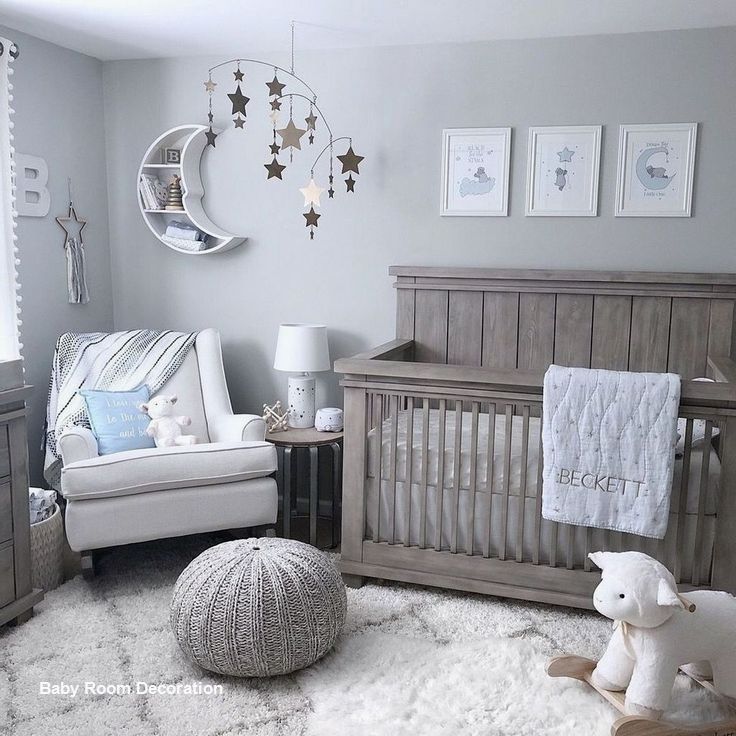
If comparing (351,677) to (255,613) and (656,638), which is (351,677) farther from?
(656,638)

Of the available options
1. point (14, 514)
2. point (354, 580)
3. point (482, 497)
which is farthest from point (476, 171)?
point (14, 514)

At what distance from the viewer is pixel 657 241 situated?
319 cm

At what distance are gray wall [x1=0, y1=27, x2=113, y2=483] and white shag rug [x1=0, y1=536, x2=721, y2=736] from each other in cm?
120

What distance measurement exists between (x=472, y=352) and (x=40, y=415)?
1932 millimetres

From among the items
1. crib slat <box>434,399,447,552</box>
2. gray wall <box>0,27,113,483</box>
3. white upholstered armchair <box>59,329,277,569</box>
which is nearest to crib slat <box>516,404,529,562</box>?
crib slat <box>434,399,447,552</box>

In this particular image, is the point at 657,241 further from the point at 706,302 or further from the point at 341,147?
the point at 341,147

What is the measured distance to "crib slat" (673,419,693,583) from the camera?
2355mm

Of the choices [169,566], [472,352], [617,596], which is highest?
[472,352]

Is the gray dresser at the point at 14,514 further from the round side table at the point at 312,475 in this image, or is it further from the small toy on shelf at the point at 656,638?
the small toy on shelf at the point at 656,638

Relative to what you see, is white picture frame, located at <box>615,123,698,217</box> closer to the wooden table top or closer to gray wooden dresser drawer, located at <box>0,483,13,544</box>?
the wooden table top

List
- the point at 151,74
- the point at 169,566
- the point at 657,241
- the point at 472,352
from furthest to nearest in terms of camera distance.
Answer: the point at 151,74 → the point at 472,352 → the point at 657,241 → the point at 169,566

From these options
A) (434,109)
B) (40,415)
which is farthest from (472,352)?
(40,415)

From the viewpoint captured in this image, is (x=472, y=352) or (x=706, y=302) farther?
(x=472, y=352)

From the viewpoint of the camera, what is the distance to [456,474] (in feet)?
8.61
